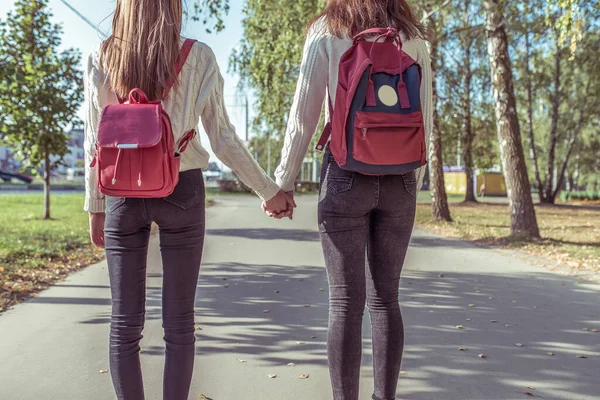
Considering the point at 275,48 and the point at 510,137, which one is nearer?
the point at 510,137

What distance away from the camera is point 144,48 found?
2346 mm

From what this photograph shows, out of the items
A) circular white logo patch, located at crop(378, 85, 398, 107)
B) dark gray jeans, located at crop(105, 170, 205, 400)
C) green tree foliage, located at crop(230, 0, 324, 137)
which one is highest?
green tree foliage, located at crop(230, 0, 324, 137)

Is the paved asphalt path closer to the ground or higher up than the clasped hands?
closer to the ground

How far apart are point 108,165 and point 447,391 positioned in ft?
7.21

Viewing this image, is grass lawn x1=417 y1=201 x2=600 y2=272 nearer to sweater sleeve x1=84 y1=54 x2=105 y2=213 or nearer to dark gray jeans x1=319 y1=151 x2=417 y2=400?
dark gray jeans x1=319 y1=151 x2=417 y2=400

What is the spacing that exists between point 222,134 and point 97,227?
65cm

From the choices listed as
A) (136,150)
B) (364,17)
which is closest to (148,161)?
(136,150)

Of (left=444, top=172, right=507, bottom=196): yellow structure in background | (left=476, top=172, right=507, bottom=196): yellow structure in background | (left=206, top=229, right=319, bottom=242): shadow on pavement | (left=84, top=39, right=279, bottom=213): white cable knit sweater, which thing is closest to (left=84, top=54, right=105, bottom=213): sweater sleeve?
(left=84, top=39, right=279, bottom=213): white cable knit sweater

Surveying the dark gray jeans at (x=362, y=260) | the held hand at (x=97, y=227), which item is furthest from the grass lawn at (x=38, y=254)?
the dark gray jeans at (x=362, y=260)

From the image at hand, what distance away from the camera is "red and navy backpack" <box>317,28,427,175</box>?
239 centimetres

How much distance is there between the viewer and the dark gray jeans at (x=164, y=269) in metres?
2.37

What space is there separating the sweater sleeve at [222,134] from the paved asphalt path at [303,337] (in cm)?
124

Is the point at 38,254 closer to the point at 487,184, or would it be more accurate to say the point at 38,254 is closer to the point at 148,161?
the point at 148,161

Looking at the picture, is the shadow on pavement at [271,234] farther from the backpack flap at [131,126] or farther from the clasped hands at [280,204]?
the backpack flap at [131,126]
